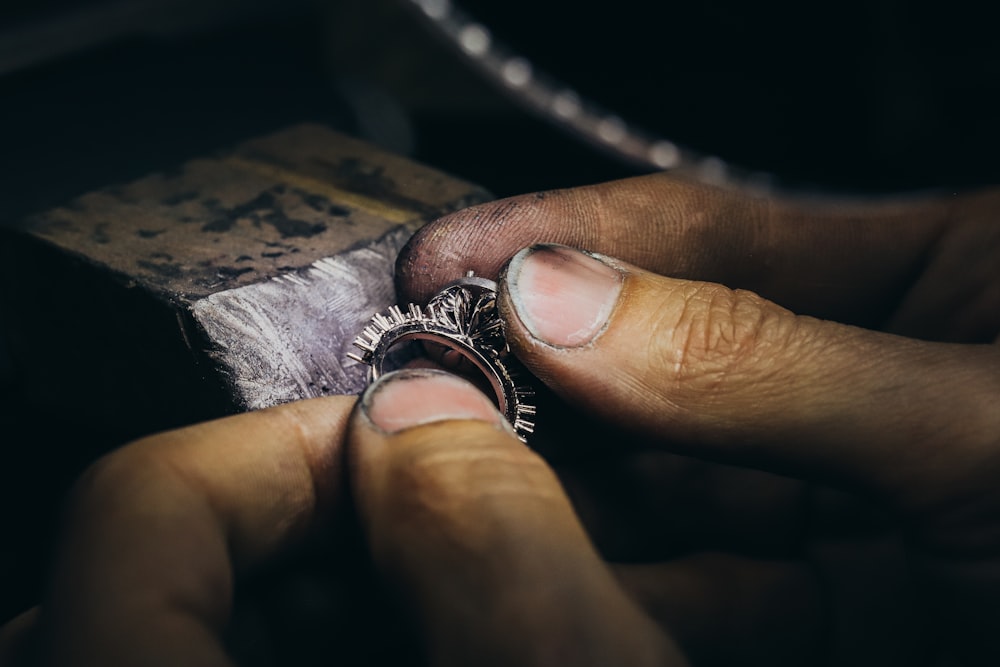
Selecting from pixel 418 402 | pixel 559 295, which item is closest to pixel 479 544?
pixel 418 402

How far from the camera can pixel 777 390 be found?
91cm

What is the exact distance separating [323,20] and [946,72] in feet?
8.15

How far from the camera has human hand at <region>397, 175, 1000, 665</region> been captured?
0.89 metres

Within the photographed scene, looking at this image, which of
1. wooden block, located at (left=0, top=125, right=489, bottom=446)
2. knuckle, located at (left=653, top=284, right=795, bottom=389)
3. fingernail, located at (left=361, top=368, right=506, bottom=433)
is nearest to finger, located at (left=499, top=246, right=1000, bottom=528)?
knuckle, located at (left=653, top=284, right=795, bottom=389)

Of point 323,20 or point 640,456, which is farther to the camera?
point 323,20

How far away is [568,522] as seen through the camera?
2.45ft

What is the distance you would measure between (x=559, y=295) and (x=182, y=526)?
453 millimetres

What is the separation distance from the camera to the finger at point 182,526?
67 cm

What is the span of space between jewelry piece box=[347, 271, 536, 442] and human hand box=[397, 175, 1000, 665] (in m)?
0.07

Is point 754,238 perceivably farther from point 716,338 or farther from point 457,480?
point 457,480

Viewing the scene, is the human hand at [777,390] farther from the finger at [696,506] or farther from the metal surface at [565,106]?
the metal surface at [565,106]

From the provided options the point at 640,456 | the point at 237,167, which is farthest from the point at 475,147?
the point at 640,456

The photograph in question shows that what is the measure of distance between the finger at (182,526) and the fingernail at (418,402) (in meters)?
0.11

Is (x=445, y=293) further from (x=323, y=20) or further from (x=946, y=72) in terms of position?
(x=323, y=20)
